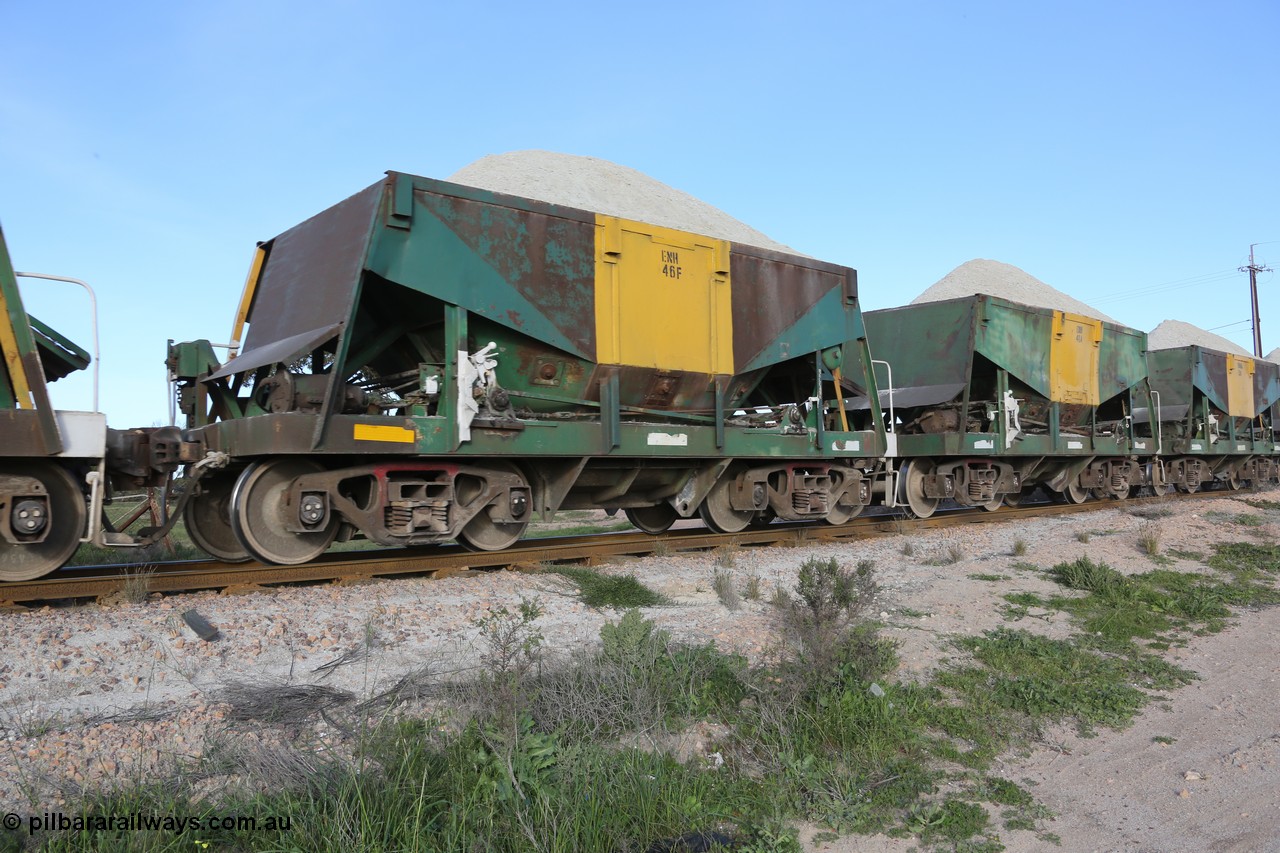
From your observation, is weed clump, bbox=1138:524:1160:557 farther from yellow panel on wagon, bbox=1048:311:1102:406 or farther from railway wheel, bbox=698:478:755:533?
yellow panel on wagon, bbox=1048:311:1102:406

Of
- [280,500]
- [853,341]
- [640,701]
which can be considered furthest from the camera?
[853,341]

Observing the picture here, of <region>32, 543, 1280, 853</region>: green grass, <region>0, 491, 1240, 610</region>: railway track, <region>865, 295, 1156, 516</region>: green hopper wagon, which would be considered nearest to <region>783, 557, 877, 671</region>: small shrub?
<region>32, 543, 1280, 853</region>: green grass

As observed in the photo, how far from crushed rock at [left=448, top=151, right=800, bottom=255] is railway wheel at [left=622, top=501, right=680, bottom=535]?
56143mm

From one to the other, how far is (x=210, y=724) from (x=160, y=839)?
1.20 metres

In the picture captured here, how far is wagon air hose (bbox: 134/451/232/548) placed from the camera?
6711 mm

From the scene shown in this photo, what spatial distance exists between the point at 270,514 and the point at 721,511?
17.7 ft

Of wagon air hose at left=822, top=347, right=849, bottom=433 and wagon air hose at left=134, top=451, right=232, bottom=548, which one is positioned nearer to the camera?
wagon air hose at left=134, top=451, right=232, bottom=548

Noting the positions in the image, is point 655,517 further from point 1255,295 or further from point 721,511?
point 1255,295

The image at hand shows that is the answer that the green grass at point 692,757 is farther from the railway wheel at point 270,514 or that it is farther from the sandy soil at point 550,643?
the railway wheel at point 270,514

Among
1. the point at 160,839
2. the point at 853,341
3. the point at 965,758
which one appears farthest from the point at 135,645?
the point at 853,341

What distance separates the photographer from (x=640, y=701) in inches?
160

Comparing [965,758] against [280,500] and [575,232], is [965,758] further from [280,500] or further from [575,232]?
[575,232]

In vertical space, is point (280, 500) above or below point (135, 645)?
above

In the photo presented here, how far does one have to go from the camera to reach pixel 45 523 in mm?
6152
